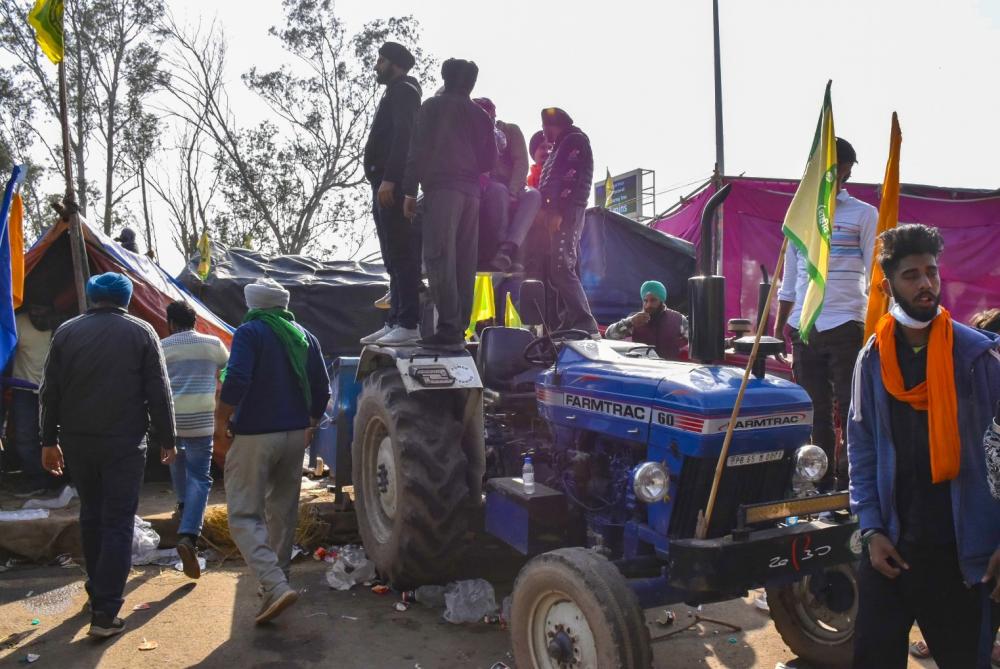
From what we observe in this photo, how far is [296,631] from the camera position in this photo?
168 inches

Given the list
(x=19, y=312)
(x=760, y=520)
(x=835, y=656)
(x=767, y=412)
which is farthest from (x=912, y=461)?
(x=19, y=312)

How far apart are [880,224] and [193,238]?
26.6 meters

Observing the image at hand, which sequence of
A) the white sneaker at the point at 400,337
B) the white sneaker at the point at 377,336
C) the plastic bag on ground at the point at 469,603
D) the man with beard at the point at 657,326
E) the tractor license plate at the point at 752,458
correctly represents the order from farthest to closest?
the man with beard at the point at 657,326
the white sneaker at the point at 377,336
the white sneaker at the point at 400,337
the plastic bag on ground at the point at 469,603
the tractor license plate at the point at 752,458

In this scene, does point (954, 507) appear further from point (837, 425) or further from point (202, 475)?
point (202, 475)

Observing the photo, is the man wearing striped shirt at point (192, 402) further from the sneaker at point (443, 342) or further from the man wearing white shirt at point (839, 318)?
the man wearing white shirt at point (839, 318)

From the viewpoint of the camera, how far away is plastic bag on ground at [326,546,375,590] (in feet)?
16.3

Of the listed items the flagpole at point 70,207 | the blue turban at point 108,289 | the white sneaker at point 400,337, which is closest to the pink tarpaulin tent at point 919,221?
the white sneaker at point 400,337

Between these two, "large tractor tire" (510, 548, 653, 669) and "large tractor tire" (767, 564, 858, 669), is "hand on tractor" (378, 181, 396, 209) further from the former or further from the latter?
"large tractor tire" (767, 564, 858, 669)

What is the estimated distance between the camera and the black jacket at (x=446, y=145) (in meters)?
4.58

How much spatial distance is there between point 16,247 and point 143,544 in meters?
2.72

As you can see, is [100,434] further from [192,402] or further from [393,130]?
[393,130]

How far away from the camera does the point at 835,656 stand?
3639 mm

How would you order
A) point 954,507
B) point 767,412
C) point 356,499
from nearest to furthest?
point 954,507 < point 767,412 < point 356,499

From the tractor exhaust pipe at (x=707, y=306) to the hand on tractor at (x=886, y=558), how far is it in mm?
1077
